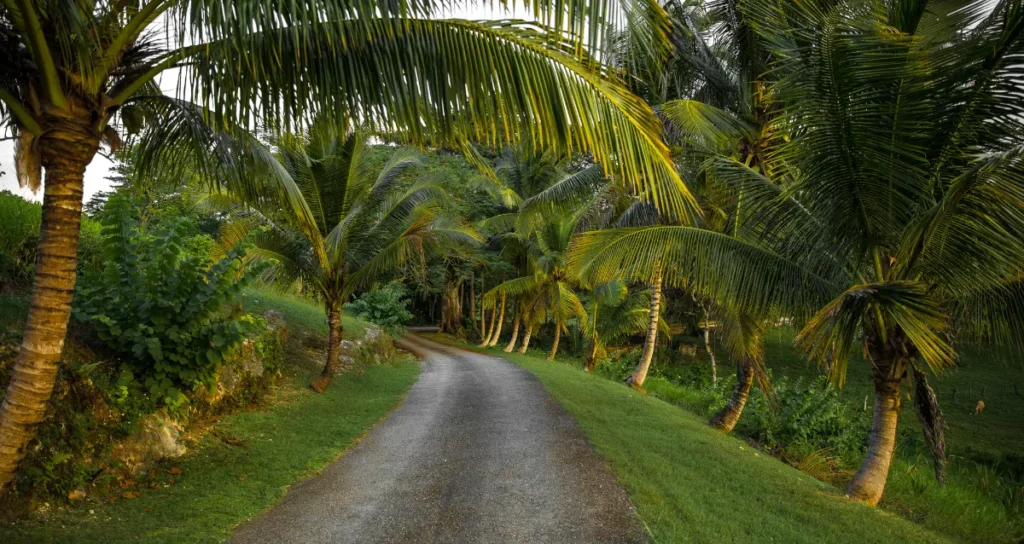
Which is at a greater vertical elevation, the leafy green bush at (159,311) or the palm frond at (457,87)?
the palm frond at (457,87)

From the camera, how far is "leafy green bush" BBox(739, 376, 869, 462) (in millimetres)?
9625

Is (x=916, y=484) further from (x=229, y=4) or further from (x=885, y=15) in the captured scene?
(x=229, y=4)

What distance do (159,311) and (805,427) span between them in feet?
33.2

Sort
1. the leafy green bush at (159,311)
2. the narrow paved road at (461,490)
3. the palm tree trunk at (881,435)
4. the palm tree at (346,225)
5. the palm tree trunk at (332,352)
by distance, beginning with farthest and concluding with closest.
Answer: the palm tree trunk at (332,352)
the palm tree at (346,225)
the palm tree trunk at (881,435)
the leafy green bush at (159,311)
the narrow paved road at (461,490)

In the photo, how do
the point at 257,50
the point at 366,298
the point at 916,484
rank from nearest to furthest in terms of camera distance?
1. the point at 257,50
2. the point at 916,484
3. the point at 366,298

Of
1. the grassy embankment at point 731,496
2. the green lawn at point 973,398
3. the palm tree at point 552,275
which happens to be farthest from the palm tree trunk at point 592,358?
the grassy embankment at point 731,496

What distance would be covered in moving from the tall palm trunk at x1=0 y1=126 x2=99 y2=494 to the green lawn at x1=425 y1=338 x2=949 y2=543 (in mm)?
4379

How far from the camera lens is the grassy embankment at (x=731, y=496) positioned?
479cm

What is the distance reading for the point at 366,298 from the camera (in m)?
19.4

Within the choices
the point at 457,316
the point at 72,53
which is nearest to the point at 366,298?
the point at 457,316

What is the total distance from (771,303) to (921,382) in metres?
2.14

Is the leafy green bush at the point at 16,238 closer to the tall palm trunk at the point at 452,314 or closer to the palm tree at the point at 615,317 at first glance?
the palm tree at the point at 615,317

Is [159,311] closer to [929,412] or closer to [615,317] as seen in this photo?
[929,412]

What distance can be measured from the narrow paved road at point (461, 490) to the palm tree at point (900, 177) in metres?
2.56
